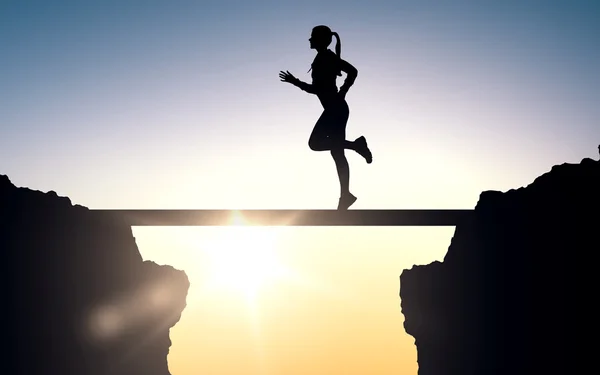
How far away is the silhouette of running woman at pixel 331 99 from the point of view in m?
9.40

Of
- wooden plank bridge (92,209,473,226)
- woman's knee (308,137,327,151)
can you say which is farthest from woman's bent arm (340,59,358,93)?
wooden plank bridge (92,209,473,226)

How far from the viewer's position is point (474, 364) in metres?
9.00

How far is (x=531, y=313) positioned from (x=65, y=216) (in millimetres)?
6211

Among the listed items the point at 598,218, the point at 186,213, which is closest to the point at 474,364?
the point at 598,218

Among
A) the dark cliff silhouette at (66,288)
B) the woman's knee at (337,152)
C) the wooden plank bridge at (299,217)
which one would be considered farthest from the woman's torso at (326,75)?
the dark cliff silhouette at (66,288)

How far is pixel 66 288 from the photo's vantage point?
28.7ft

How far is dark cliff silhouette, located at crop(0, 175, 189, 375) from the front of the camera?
816 centimetres

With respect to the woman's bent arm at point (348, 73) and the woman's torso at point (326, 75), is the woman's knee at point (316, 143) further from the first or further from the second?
the woman's bent arm at point (348, 73)

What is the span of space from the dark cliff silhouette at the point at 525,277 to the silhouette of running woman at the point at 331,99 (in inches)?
78.1

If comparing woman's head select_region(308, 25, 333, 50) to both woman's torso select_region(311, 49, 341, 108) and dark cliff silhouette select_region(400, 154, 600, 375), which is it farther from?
dark cliff silhouette select_region(400, 154, 600, 375)

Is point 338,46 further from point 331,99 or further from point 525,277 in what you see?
point 525,277

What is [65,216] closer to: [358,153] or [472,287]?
[358,153]

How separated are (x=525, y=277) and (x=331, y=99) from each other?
3.62 meters

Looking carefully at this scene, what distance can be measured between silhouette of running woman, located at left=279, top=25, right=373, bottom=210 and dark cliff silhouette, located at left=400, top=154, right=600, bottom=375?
78.1 inches
